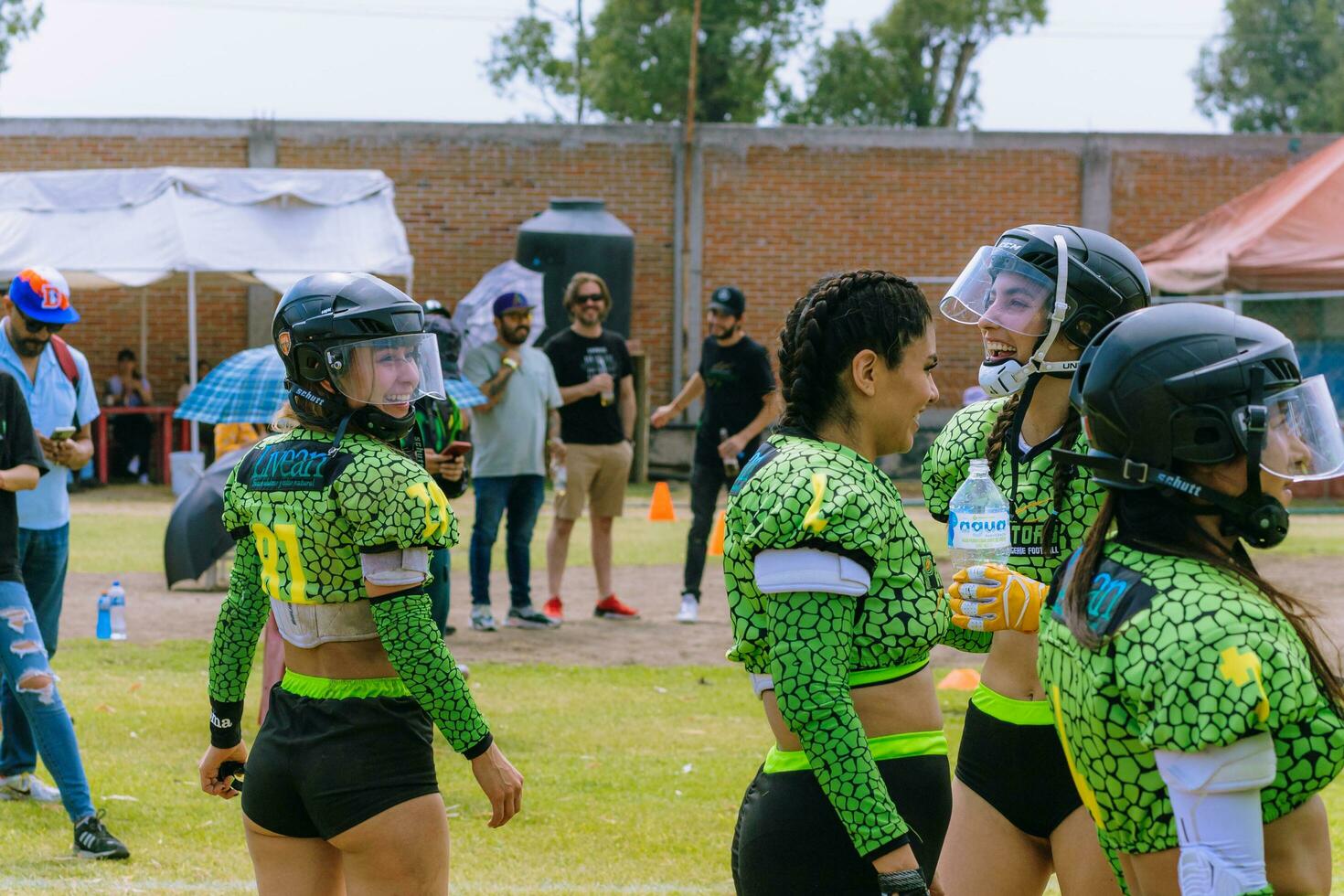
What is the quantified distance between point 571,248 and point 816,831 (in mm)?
19041

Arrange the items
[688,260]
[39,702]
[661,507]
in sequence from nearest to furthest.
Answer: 1. [39,702]
2. [661,507]
3. [688,260]

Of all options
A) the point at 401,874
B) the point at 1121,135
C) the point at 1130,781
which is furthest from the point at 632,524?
the point at 1130,781

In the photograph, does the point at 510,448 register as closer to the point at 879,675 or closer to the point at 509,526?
the point at 509,526

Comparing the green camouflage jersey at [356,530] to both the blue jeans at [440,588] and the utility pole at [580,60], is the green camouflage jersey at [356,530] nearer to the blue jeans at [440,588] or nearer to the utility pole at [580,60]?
the blue jeans at [440,588]

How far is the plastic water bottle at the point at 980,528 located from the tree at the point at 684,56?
3463cm

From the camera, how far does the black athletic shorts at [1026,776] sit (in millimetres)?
3396

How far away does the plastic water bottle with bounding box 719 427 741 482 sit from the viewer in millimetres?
10352

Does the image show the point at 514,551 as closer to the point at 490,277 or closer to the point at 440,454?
the point at 440,454

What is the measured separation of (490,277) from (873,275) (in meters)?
18.1

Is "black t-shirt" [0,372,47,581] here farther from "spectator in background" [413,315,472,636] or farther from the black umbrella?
the black umbrella

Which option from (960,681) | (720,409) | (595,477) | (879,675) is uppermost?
(879,675)

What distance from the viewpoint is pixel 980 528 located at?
10.9 ft

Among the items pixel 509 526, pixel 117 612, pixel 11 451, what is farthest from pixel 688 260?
pixel 11 451

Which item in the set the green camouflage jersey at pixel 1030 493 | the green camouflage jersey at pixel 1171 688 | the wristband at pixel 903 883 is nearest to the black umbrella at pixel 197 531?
the green camouflage jersey at pixel 1030 493
